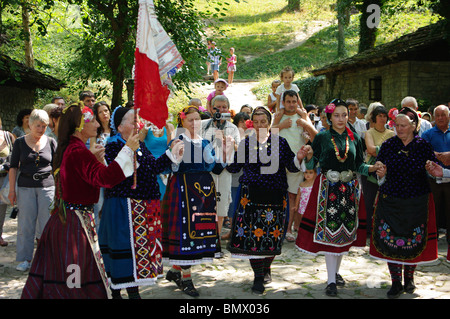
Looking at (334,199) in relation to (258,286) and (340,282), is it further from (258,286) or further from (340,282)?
(258,286)

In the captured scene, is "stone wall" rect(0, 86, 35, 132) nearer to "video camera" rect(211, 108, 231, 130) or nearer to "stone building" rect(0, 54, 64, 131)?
"stone building" rect(0, 54, 64, 131)

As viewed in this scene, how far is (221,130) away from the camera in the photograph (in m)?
6.70

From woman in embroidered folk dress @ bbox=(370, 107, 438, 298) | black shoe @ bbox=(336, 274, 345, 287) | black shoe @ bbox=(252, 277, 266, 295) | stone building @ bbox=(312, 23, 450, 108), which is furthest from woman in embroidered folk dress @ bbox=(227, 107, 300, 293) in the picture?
stone building @ bbox=(312, 23, 450, 108)

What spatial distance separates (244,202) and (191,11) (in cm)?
960

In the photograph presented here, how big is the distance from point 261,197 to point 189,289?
4.20 ft

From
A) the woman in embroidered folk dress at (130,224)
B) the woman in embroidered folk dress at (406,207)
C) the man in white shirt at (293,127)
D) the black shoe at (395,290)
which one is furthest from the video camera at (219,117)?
the black shoe at (395,290)

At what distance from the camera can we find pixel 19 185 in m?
6.30

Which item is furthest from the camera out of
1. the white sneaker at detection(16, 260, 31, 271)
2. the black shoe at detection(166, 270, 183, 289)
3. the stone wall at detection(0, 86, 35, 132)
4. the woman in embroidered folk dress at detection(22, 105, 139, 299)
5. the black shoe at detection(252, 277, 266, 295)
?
the stone wall at detection(0, 86, 35, 132)

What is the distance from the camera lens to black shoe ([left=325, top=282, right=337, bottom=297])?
17.2 feet

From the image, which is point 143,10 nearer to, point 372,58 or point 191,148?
point 191,148

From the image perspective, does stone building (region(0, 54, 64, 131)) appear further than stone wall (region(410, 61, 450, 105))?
No

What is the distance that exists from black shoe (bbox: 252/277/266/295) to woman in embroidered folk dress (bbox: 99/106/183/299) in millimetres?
1239

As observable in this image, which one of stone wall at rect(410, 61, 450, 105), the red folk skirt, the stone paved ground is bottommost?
the stone paved ground

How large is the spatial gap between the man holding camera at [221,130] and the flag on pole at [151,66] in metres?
1.66
